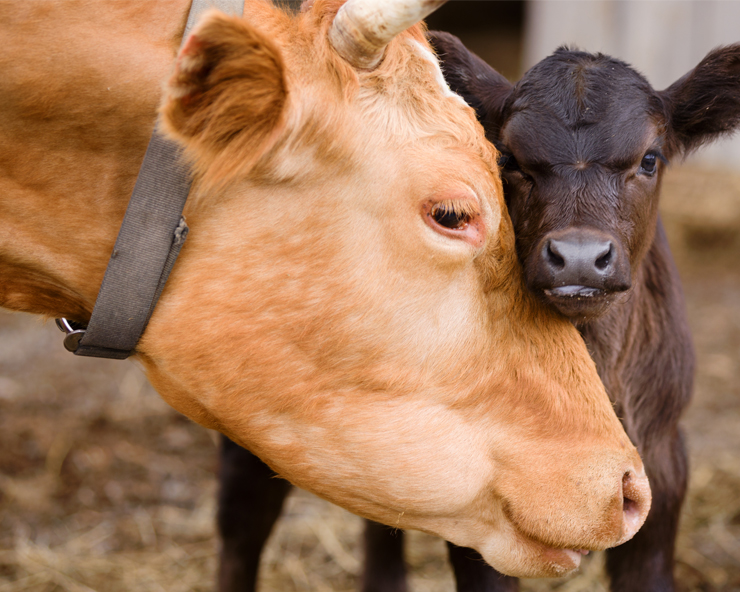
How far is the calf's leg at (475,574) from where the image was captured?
8.00 feet

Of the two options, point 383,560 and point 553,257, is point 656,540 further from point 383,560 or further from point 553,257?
point 553,257

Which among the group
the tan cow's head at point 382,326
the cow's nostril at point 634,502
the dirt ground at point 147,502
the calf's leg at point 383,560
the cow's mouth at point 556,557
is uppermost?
the tan cow's head at point 382,326

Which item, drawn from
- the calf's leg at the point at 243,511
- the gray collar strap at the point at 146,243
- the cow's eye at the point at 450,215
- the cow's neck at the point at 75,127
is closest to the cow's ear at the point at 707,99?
the cow's eye at the point at 450,215

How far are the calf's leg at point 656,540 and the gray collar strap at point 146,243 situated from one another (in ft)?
6.15

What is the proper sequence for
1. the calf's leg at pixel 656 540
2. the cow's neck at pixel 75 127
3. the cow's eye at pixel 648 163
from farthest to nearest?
the calf's leg at pixel 656 540 → the cow's eye at pixel 648 163 → the cow's neck at pixel 75 127

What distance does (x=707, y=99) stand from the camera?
244cm

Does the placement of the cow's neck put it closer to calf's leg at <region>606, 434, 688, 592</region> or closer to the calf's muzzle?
the calf's muzzle

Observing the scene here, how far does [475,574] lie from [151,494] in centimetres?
226

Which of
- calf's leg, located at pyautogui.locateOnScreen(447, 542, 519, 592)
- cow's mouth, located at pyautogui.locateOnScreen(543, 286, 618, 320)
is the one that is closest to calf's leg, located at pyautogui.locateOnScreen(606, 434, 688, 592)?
calf's leg, located at pyautogui.locateOnScreen(447, 542, 519, 592)

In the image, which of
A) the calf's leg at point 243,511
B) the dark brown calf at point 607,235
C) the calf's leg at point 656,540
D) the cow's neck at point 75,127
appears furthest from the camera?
the calf's leg at point 243,511

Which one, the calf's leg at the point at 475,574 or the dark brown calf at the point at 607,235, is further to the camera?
the calf's leg at the point at 475,574

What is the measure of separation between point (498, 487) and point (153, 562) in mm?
2372

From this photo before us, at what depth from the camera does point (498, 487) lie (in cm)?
184

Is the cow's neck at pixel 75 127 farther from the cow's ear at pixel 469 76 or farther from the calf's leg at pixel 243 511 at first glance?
the calf's leg at pixel 243 511
